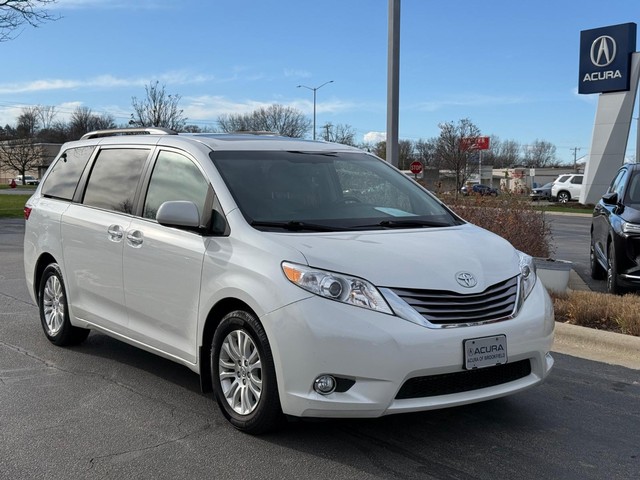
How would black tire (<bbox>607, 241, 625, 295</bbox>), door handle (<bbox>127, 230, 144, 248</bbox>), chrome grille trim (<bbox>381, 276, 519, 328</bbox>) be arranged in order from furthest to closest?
black tire (<bbox>607, 241, 625, 295</bbox>)
door handle (<bbox>127, 230, 144, 248</bbox>)
chrome grille trim (<bbox>381, 276, 519, 328</bbox>)

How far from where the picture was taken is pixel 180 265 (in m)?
4.43

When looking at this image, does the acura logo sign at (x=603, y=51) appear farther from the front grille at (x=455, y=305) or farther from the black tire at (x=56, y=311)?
the front grille at (x=455, y=305)

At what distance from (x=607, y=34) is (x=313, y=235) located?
107ft

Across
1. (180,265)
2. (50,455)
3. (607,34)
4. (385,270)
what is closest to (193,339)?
(180,265)

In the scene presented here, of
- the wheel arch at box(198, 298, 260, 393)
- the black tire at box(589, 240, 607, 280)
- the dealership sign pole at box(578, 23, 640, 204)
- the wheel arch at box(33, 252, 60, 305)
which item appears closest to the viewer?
the wheel arch at box(198, 298, 260, 393)

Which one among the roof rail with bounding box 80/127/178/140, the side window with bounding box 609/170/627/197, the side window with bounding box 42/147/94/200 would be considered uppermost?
the roof rail with bounding box 80/127/178/140

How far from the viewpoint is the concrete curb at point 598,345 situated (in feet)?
18.9

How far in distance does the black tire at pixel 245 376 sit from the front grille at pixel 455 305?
85cm

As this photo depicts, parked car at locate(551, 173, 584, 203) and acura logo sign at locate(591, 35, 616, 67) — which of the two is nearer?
acura logo sign at locate(591, 35, 616, 67)

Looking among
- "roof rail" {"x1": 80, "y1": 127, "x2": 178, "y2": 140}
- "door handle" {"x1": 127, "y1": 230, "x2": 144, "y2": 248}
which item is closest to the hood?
"door handle" {"x1": 127, "y1": 230, "x2": 144, "y2": 248}

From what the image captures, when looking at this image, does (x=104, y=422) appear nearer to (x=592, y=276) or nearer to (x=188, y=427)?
(x=188, y=427)

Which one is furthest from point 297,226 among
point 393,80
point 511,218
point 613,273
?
point 393,80

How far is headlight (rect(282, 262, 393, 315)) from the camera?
3551 millimetres

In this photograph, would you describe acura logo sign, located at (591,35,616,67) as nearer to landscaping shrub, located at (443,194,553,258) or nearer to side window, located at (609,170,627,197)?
landscaping shrub, located at (443,194,553,258)
